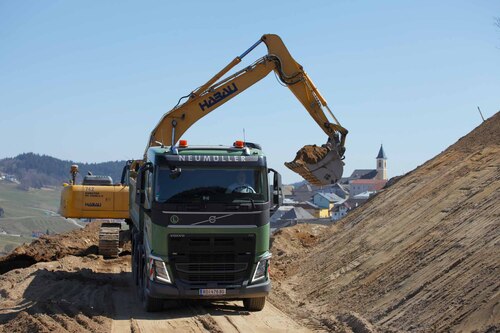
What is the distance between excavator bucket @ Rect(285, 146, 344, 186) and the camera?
938 inches

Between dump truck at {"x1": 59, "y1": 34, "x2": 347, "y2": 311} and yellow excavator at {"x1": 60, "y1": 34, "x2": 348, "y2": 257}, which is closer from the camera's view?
dump truck at {"x1": 59, "y1": 34, "x2": 347, "y2": 311}

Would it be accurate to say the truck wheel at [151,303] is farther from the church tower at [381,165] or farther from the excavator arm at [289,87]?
the church tower at [381,165]

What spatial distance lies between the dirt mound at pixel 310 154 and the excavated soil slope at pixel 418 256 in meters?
2.47

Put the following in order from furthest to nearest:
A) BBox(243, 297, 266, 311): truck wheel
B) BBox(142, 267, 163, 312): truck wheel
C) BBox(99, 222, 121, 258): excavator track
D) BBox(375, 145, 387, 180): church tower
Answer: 1. BBox(375, 145, 387, 180): church tower
2. BBox(99, 222, 121, 258): excavator track
3. BBox(243, 297, 266, 311): truck wheel
4. BBox(142, 267, 163, 312): truck wheel

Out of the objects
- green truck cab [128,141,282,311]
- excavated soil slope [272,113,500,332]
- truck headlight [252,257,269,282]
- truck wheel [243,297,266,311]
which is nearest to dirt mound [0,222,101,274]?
excavated soil slope [272,113,500,332]

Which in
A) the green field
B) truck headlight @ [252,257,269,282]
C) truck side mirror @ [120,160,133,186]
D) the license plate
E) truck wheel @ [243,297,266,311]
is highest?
truck side mirror @ [120,160,133,186]

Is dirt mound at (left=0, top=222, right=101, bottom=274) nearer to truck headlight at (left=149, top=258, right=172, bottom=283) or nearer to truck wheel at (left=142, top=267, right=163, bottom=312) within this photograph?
truck wheel at (left=142, top=267, right=163, bottom=312)

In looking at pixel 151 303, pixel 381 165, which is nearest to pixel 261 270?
pixel 151 303

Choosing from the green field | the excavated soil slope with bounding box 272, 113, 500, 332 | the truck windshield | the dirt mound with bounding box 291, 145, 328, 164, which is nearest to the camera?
the excavated soil slope with bounding box 272, 113, 500, 332

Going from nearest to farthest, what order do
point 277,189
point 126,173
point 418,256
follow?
point 277,189
point 418,256
point 126,173

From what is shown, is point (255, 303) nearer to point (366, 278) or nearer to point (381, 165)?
point (366, 278)

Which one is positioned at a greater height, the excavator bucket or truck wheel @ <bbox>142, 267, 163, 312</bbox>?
the excavator bucket

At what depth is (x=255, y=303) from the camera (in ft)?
48.5

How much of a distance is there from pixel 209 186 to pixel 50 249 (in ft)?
43.9
